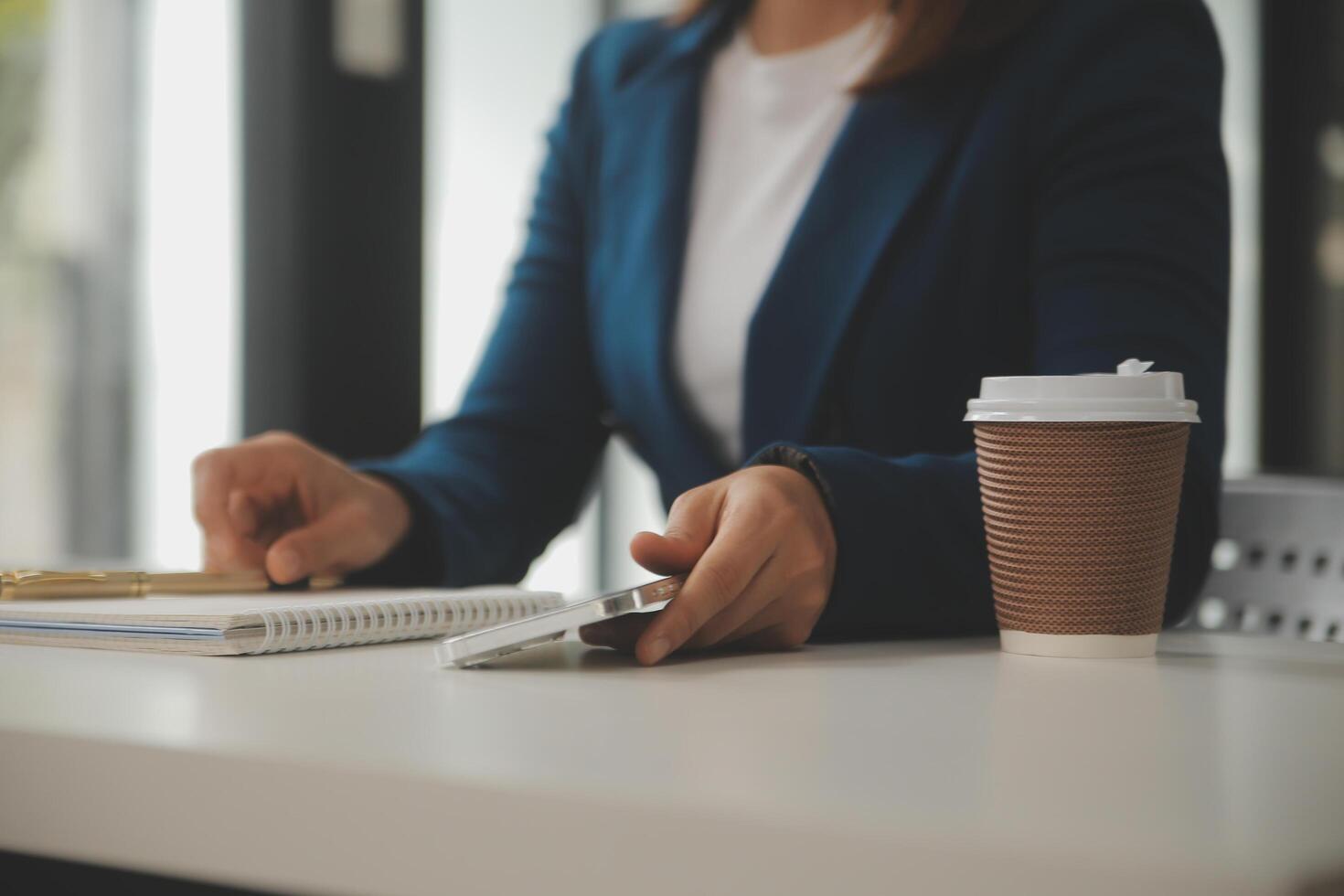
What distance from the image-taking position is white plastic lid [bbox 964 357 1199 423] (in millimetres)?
547

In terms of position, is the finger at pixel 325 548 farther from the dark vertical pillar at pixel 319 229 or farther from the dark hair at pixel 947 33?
the dark vertical pillar at pixel 319 229

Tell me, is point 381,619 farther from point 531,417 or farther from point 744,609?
point 531,417

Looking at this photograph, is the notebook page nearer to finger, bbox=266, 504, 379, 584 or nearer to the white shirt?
finger, bbox=266, 504, 379, 584

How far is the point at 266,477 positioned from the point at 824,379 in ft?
1.39

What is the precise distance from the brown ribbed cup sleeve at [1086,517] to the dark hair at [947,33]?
47cm

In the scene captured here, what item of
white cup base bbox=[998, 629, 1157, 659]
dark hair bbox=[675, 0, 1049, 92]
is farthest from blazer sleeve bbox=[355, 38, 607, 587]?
white cup base bbox=[998, 629, 1157, 659]

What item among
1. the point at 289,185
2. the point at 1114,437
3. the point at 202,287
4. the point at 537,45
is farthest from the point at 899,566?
the point at 537,45

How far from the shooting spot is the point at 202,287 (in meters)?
2.51

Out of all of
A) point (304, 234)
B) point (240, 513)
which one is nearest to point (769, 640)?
point (240, 513)

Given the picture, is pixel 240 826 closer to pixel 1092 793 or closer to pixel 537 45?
pixel 1092 793

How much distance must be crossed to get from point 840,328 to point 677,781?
0.70m

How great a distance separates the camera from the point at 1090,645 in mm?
575

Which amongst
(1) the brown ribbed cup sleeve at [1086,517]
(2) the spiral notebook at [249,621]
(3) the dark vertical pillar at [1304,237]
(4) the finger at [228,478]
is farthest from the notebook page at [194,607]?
(3) the dark vertical pillar at [1304,237]

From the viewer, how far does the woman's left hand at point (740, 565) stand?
0.55m
